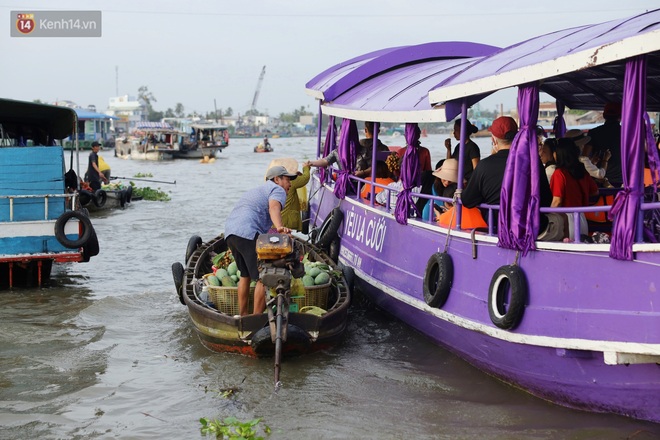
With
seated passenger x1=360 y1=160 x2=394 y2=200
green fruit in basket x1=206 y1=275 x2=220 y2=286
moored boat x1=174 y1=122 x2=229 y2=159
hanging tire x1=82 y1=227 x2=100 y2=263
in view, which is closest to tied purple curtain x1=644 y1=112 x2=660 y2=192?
green fruit in basket x1=206 y1=275 x2=220 y2=286

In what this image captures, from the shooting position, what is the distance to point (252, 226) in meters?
7.27

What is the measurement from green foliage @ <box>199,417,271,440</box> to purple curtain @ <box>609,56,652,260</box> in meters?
2.64

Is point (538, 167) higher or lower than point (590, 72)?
lower

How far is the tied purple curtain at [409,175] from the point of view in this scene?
812 centimetres

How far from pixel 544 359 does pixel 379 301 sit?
3388 millimetres

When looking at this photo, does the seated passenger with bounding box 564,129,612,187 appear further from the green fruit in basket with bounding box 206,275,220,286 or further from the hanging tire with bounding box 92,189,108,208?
the hanging tire with bounding box 92,189,108,208

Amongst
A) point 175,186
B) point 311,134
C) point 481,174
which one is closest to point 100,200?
point 175,186

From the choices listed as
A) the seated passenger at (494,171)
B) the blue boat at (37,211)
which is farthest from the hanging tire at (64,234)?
the seated passenger at (494,171)

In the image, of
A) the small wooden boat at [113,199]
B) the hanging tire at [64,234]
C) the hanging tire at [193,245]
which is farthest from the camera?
the small wooden boat at [113,199]

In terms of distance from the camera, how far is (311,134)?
162125 millimetres

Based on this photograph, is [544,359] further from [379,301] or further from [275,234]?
[379,301]

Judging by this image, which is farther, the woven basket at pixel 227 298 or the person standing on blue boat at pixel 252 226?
the woven basket at pixel 227 298

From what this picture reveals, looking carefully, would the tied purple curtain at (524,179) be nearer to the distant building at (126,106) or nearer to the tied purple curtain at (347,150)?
the tied purple curtain at (347,150)

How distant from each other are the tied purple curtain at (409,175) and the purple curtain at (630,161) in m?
3.03
